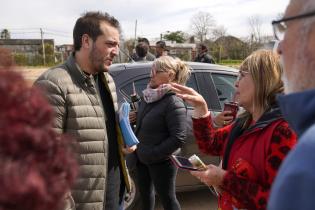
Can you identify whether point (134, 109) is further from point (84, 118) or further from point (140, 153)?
point (84, 118)

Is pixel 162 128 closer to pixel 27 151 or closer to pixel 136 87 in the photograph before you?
pixel 136 87

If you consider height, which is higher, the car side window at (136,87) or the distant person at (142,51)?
the distant person at (142,51)

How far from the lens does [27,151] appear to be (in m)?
0.74

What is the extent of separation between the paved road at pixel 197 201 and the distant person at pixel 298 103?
3.88m

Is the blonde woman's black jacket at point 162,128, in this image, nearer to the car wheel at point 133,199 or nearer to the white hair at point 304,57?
the car wheel at point 133,199

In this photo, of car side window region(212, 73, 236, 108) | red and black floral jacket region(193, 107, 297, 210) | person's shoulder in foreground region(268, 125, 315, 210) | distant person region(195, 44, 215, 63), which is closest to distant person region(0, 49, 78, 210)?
person's shoulder in foreground region(268, 125, 315, 210)

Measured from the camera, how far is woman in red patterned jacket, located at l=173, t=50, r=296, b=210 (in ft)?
6.66

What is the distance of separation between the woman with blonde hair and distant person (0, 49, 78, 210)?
9.39 ft

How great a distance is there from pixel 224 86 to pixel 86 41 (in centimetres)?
275

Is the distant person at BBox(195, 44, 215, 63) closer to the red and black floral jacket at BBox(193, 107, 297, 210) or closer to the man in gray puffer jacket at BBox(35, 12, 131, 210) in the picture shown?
the man in gray puffer jacket at BBox(35, 12, 131, 210)

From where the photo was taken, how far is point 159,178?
3842mm

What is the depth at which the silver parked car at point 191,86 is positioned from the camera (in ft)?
15.2

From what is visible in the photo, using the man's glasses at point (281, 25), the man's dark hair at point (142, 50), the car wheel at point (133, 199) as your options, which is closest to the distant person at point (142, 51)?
the man's dark hair at point (142, 50)

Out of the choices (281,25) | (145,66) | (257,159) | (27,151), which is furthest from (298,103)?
(145,66)
